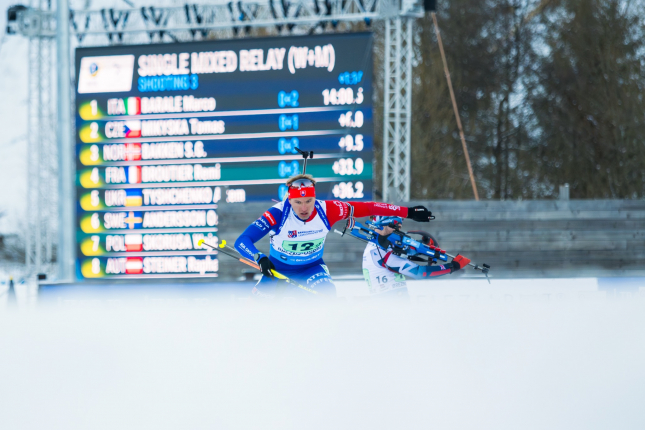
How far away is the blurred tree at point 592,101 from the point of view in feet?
52.3

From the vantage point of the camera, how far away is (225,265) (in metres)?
9.06

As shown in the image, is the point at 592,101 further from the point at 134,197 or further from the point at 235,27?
the point at 134,197

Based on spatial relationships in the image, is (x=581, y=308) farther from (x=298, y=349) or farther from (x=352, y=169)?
(x=352, y=169)

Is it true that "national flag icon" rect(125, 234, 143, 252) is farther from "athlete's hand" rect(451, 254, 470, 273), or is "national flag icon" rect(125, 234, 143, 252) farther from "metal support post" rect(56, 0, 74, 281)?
"athlete's hand" rect(451, 254, 470, 273)

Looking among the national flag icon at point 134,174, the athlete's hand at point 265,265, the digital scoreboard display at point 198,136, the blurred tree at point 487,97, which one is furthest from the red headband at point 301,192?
the blurred tree at point 487,97

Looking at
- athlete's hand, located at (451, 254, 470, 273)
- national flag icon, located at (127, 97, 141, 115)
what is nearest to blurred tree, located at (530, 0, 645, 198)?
national flag icon, located at (127, 97, 141, 115)

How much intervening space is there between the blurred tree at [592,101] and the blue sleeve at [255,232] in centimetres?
1397

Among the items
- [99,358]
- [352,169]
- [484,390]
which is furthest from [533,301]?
[352,169]

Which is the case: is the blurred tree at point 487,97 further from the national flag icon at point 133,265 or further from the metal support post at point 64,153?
the metal support post at point 64,153

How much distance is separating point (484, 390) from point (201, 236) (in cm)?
754

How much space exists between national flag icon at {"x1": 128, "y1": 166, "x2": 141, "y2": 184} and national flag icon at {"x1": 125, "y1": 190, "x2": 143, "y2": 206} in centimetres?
15

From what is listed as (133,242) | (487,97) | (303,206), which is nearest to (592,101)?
(487,97)

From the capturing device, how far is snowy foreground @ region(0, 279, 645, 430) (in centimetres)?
214

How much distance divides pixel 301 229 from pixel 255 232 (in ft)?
1.10
